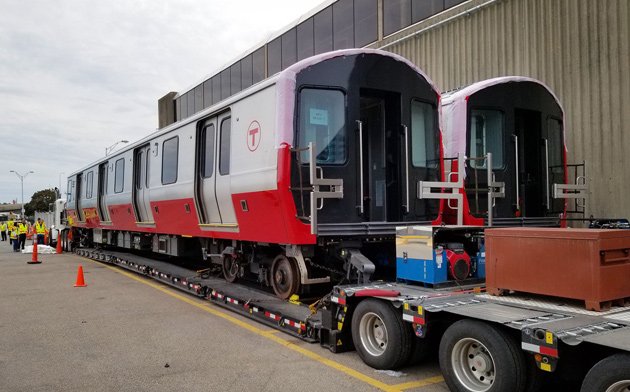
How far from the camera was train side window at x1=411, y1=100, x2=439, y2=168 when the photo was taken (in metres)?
8.16

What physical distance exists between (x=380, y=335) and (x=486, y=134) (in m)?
4.89

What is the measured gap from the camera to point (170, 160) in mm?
11414

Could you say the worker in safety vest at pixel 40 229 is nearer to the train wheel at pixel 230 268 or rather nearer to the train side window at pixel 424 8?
the train wheel at pixel 230 268

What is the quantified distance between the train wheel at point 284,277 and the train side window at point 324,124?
5.29ft

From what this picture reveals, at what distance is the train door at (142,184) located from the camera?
1300cm

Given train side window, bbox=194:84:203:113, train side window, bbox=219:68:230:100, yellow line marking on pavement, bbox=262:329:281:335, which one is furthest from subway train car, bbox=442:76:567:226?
train side window, bbox=194:84:203:113

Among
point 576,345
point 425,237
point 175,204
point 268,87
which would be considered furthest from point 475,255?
point 175,204

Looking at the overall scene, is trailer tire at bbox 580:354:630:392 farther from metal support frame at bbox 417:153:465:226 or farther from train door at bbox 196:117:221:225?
train door at bbox 196:117:221:225

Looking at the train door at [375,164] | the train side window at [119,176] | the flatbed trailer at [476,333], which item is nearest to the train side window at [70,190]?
the train side window at [119,176]

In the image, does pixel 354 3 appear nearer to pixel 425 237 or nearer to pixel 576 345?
pixel 425 237

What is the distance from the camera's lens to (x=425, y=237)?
586 centimetres

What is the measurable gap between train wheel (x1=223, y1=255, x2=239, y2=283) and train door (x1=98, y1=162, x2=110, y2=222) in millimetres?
8710

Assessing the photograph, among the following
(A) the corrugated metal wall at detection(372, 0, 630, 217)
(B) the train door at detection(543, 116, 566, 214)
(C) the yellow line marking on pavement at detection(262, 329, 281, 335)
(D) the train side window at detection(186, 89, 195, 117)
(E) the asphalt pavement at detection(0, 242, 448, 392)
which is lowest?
(E) the asphalt pavement at detection(0, 242, 448, 392)

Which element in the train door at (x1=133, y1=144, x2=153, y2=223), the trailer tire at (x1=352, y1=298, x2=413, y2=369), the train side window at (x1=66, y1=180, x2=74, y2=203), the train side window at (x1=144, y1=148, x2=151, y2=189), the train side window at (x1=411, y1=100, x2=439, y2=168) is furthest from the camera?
the train side window at (x1=66, y1=180, x2=74, y2=203)
